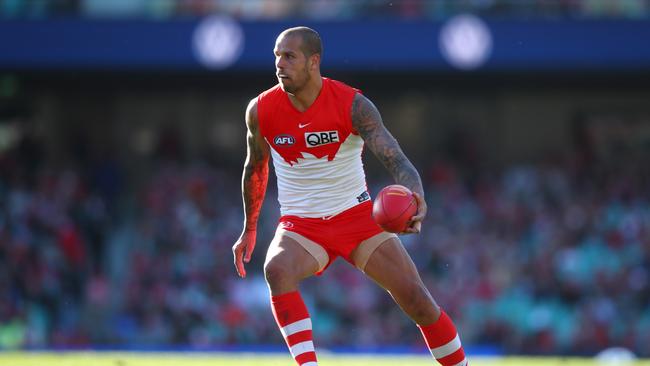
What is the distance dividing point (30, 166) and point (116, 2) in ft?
11.3

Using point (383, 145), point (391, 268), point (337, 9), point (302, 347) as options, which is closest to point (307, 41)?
point (383, 145)

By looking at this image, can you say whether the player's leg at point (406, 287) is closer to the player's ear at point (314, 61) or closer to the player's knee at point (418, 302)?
the player's knee at point (418, 302)

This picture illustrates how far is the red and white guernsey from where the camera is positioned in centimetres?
657

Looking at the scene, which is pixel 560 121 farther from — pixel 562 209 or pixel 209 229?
pixel 209 229

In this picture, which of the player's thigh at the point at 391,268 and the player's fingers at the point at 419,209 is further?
the player's thigh at the point at 391,268

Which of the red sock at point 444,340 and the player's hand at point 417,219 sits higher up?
the player's hand at point 417,219

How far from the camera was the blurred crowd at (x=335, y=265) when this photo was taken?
1619 cm

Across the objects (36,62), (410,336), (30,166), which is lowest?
(410,336)

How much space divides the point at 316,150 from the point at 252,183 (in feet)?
1.97

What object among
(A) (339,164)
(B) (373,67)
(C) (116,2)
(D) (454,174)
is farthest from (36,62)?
(A) (339,164)

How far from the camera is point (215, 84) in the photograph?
21.0 metres

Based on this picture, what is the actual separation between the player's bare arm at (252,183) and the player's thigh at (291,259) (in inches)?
12.8

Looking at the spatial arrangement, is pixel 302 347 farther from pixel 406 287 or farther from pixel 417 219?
pixel 417 219

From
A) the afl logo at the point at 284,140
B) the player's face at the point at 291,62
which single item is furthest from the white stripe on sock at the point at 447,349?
the player's face at the point at 291,62
